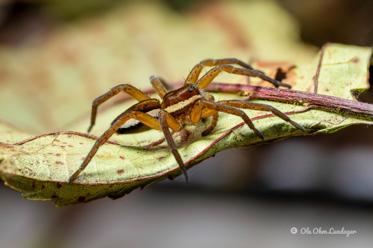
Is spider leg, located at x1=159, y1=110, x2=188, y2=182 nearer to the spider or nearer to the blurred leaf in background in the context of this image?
the spider

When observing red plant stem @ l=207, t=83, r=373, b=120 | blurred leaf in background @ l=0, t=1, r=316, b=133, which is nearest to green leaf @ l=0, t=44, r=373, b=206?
red plant stem @ l=207, t=83, r=373, b=120

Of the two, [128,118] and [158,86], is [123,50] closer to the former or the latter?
[158,86]

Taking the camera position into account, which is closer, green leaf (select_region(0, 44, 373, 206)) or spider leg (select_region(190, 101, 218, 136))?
green leaf (select_region(0, 44, 373, 206))

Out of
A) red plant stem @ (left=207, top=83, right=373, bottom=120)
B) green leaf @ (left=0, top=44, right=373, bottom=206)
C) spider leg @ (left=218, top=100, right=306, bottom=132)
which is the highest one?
red plant stem @ (left=207, top=83, right=373, bottom=120)

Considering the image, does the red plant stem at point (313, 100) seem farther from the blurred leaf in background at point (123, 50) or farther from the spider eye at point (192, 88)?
the blurred leaf in background at point (123, 50)

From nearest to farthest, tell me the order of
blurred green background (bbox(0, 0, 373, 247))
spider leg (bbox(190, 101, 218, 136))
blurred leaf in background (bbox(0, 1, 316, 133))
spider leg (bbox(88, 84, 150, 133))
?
spider leg (bbox(190, 101, 218, 136)) → spider leg (bbox(88, 84, 150, 133)) → blurred leaf in background (bbox(0, 1, 316, 133)) → blurred green background (bbox(0, 0, 373, 247))

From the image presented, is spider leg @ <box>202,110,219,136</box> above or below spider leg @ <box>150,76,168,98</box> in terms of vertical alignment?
below

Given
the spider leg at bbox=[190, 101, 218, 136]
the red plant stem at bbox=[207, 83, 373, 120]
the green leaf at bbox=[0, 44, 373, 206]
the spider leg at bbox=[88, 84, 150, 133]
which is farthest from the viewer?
the spider leg at bbox=[88, 84, 150, 133]

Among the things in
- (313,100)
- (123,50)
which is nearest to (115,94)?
(313,100)
